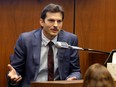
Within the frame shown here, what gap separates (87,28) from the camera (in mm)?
2893

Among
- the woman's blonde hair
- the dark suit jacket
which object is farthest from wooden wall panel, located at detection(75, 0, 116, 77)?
the woman's blonde hair

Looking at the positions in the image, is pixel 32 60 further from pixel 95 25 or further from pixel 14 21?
pixel 95 25

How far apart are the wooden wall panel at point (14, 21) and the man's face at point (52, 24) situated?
0.58 meters

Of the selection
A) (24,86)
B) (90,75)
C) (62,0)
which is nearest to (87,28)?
(62,0)

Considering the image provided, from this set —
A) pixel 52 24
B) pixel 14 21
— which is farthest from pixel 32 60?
pixel 14 21

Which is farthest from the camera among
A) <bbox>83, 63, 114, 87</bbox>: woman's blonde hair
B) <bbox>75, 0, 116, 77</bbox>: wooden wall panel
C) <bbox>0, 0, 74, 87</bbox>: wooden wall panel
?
<bbox>75, 0, 116, 77</bbox>: wooden wall panel

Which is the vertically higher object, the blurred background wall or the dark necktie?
the blurred background wall

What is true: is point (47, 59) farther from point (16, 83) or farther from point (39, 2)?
point (39, 2)

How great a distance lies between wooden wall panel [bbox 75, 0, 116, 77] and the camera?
113 inches

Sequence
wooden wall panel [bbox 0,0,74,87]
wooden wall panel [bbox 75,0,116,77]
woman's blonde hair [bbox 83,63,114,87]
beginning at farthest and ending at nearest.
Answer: wooden wall panel [bbox 75,0,116,77] < wooden wall panel [bbox 0,0,74,87] < woman's blonde hair [bbox 83,63,114,87]

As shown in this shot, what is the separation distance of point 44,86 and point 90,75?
1.22ft

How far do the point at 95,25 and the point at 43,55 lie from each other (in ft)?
3.03

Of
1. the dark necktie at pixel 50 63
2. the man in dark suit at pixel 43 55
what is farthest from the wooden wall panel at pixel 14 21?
the dark necktie at pixel 50 63

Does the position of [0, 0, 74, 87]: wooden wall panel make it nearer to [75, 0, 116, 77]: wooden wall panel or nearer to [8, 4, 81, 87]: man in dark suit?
[75, 0, 116, 77]: wooden wall panel
